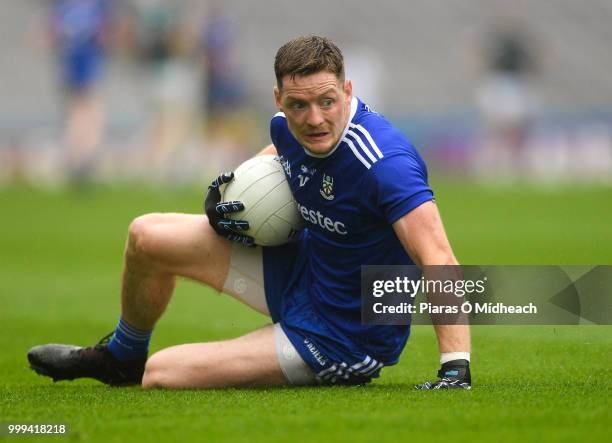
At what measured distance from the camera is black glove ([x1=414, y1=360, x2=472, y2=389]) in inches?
190

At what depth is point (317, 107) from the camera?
5.02 metres

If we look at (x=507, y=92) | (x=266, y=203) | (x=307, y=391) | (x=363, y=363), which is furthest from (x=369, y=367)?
(x=507, y=92)

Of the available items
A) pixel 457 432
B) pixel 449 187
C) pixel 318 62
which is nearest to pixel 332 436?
pixel 457 432

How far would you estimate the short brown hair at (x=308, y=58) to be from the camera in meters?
5.00

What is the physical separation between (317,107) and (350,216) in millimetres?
489

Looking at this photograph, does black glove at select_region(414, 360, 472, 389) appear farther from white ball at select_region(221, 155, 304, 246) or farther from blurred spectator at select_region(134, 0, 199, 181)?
blurred spectator at select_region(134, 0, 199, 181)

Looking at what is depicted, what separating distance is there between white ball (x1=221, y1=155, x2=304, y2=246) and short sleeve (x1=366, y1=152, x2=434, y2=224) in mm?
591

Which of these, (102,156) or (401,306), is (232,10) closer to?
(102,156)

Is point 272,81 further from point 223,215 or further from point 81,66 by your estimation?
point 223,215

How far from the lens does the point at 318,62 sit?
16.4 ft

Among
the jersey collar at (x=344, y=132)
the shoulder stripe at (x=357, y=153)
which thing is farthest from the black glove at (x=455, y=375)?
the jersey collar at (x=344, y=132)

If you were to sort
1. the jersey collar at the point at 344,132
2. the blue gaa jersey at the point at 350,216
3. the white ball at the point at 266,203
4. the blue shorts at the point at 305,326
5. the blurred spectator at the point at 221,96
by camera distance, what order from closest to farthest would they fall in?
1. the blue gaa jersey at the point at 350,216
2. the jersey collar at the point at 344,132
3. the blue shorts at the point at 305,326
4. the white ball at the point at 266,203
5. the blurred spectator at the point at 221,96

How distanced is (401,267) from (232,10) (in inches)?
1093

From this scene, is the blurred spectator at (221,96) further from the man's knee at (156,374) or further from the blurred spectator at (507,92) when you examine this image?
the man's knee at (156,374)
